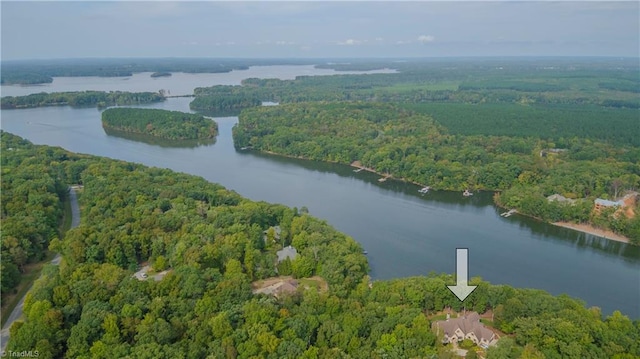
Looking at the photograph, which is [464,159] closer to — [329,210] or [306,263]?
[329,210]

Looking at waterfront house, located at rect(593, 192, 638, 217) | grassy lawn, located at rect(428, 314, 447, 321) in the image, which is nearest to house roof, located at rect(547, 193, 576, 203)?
waterfront house, located at rect(593, 192, 638, 217)

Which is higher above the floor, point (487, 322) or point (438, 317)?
point (438, 317)

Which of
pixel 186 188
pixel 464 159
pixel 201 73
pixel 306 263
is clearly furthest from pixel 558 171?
pixel 201 73

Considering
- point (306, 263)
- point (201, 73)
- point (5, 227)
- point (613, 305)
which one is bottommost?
point (613, 305)

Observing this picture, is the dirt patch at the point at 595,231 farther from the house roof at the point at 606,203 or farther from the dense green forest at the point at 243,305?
the dense green forest at the point at 243,305

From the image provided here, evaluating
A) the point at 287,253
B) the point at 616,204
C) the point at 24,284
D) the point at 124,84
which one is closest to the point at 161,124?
the point at 24,284

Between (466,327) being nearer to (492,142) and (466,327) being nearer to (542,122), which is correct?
(492,142)
